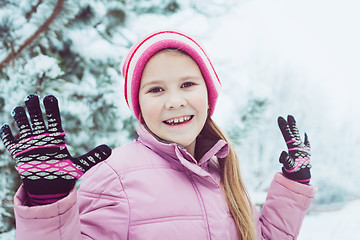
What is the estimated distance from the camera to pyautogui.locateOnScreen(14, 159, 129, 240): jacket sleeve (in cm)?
59

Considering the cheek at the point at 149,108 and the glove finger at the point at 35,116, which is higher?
the cheek at the point at 149,108

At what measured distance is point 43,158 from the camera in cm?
59

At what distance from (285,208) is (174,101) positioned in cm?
54

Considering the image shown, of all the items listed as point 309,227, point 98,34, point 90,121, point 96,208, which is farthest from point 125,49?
point 309,227

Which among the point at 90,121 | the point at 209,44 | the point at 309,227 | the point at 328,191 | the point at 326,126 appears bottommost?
the point at 309,227

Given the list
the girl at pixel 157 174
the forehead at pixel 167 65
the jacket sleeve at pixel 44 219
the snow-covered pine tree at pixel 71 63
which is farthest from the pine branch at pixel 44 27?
the jacket sleeve at pixel 44 219

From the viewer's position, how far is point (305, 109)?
2525mm

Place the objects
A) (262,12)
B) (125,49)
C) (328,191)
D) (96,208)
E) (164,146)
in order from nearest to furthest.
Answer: (96,208) < (164,146) < (125,49) < (328,191) < (262,12)

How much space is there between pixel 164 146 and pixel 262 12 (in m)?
1.97

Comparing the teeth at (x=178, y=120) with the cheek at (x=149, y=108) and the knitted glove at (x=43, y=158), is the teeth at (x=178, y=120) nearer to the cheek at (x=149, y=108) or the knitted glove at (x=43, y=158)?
the cheek at (x=149, y=108)

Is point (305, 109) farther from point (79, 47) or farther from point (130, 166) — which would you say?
point (130, 166)

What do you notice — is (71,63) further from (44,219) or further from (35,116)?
(44,219)

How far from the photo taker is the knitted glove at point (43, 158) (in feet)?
1.94

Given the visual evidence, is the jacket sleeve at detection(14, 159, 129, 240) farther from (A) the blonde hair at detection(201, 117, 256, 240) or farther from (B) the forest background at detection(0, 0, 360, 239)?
(B) the forest background at detection(0, 0, 360, 239)
